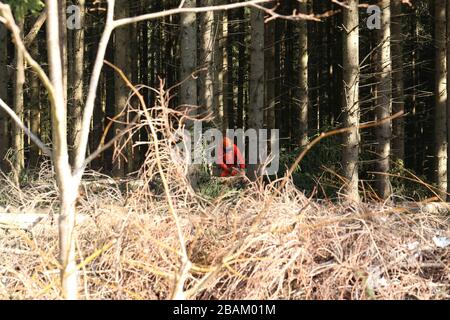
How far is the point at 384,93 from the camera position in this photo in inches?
499

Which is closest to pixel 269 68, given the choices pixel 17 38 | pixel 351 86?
pixel 351 86

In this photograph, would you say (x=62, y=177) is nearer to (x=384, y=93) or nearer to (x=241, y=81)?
(x=384, y=93)

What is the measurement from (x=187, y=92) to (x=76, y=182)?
23.7 ft

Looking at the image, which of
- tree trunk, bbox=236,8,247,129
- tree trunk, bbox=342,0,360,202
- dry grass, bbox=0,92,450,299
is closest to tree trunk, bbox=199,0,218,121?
tree trunk, bbox=342,0,360,202

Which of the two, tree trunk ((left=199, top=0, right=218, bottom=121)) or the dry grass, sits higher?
tree trunk ((left=199, top=0, right=218, bottom=121))

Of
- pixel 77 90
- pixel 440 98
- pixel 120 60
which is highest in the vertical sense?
pixel 120 60

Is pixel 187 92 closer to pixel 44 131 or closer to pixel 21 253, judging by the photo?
pixel 21 253

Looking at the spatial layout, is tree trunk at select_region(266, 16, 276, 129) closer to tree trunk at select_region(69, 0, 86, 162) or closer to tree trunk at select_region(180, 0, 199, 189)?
tree trunk at select_region(69, 0, 86, 162)

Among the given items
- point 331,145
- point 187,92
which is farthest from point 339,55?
point 187,92

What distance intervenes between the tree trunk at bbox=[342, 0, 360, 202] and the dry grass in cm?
499

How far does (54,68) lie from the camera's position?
193 inches

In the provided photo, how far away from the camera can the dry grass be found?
5191 mm

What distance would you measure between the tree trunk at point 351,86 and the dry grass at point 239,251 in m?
4.99

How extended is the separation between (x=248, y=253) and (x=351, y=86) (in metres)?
6.43
